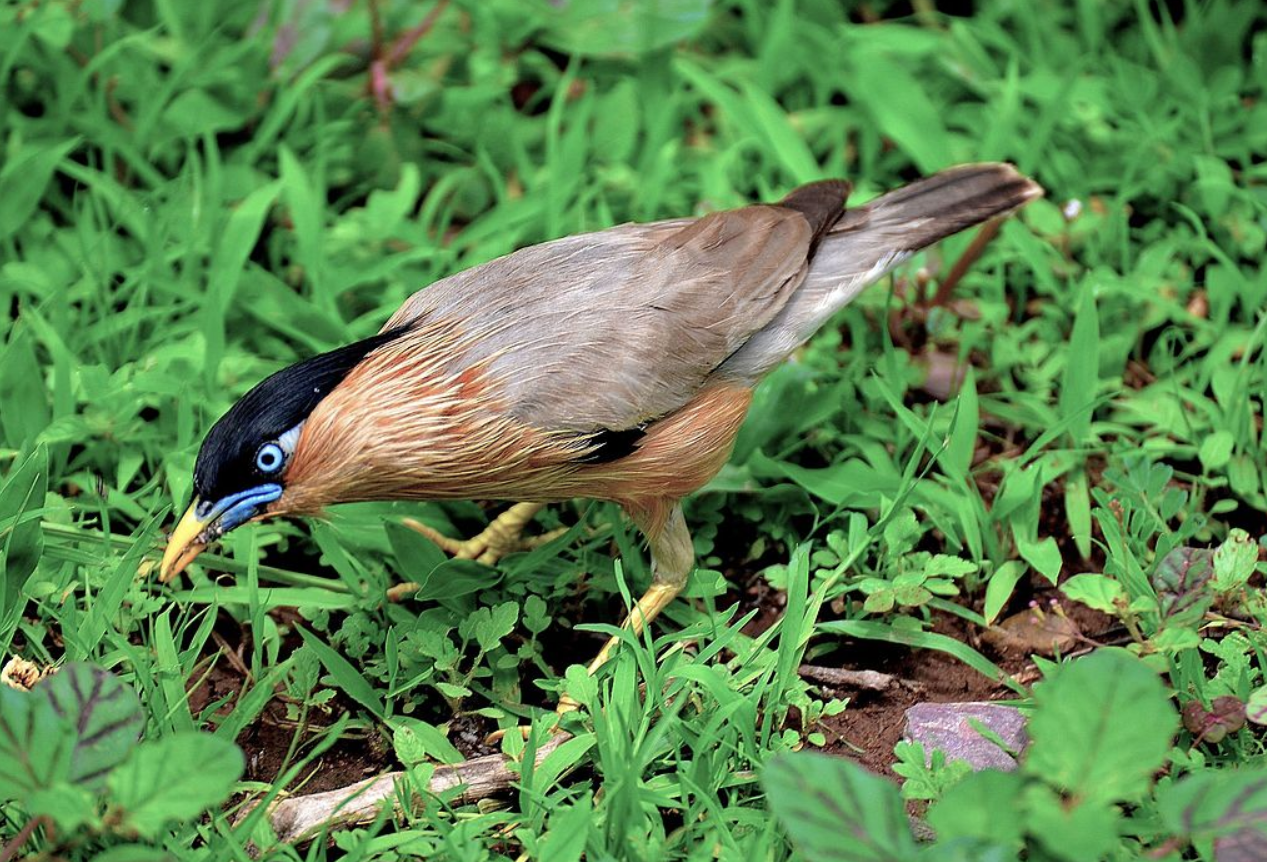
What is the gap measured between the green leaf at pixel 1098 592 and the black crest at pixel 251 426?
6.62 ft

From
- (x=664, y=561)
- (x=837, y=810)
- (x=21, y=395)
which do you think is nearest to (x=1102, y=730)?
(x=837, y=810)

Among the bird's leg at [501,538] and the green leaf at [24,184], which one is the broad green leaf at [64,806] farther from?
the green leaf at [24,184]

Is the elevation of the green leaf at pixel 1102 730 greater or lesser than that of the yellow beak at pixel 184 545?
lesser

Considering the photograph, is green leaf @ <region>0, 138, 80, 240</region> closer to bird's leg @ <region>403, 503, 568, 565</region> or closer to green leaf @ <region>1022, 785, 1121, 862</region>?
bird's leg @ <region>403, 503, 568, 565</region>

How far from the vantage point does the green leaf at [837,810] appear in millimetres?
2596

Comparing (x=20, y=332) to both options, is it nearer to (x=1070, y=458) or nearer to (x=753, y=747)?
(x=753, y=747)

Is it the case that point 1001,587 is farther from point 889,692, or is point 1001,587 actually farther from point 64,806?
point 64,806

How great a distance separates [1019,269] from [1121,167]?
2.18 ft

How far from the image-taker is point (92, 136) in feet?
17.6

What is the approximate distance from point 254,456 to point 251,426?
78 mm

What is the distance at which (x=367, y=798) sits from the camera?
346cm

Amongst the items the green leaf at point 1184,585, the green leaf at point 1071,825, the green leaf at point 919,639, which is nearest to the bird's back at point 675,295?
the green leaf at point 919,639

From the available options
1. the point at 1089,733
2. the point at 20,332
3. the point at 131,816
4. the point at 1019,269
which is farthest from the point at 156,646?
the point at 1019,269

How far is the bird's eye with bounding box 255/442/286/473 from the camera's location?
348cm
